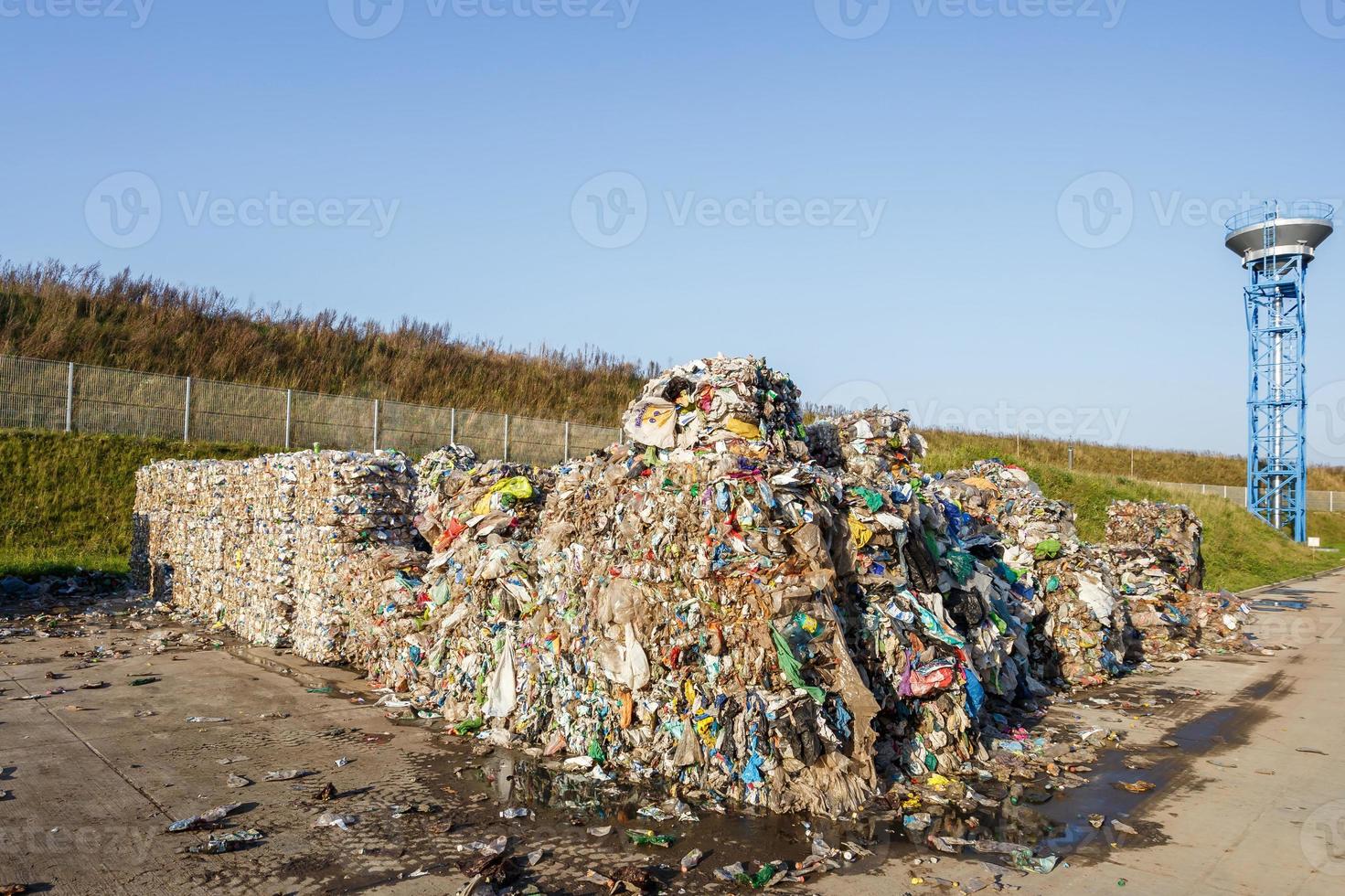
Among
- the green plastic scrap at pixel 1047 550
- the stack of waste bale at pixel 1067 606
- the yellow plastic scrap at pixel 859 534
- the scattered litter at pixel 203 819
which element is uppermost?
the yellow plastic scrap at pixel 859 534

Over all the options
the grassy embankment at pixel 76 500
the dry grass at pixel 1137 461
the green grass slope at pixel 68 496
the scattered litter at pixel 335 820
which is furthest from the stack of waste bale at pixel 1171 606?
the dry grass at pixel 1137 461

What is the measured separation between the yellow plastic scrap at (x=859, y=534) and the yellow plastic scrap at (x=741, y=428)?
116 cm

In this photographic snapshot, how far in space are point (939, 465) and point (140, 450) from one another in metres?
21.2

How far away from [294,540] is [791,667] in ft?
22.6

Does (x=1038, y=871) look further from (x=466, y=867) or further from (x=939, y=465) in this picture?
(x=939, y=465)

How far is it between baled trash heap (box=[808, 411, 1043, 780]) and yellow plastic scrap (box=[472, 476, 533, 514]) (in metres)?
3.05

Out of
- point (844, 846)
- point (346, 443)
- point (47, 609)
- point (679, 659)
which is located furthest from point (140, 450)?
point (844, 846)

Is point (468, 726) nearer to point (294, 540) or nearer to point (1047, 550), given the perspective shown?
point (294, 540)

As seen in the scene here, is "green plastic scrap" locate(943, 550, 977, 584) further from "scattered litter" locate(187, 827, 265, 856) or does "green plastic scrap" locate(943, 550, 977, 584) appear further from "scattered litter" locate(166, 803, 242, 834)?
"scattered litter" locate(166, 803, 242, 834)

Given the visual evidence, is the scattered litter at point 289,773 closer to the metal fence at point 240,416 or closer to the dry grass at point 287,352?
the metal fence at point 240,416

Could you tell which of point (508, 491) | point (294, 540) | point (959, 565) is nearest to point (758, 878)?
point (959, 565)

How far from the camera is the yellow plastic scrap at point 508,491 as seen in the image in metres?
8.10

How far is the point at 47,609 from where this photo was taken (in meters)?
12.2

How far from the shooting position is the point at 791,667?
516 cm
